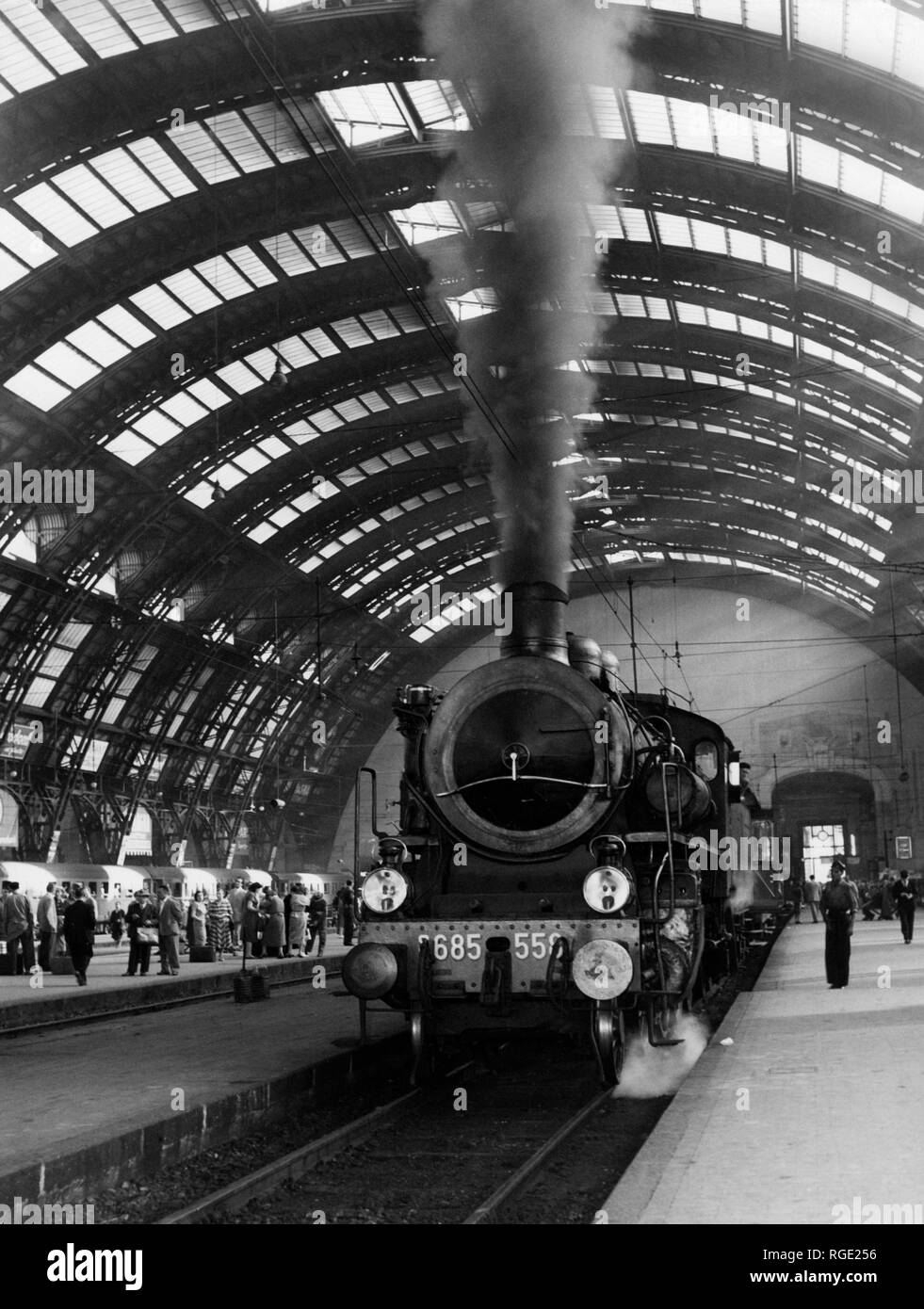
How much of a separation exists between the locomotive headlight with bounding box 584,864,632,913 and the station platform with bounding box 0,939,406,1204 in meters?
2.42

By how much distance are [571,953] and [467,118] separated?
15897mm

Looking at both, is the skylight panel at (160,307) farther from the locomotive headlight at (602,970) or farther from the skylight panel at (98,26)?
the locomotive headlight at (602,970)

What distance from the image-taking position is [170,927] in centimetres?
1900

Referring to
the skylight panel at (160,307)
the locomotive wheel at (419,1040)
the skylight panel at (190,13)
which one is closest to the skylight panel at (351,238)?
the skylight panel at (160,307)

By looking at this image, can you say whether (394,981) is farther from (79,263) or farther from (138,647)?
(138,647)

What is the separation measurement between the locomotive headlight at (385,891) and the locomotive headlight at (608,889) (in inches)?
51.2

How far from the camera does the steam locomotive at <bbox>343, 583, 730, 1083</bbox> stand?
25.9ft

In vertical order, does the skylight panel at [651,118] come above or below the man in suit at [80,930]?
above

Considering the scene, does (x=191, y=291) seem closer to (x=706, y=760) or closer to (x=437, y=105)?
(x=437, y=105)

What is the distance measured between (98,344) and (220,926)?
39.4ft

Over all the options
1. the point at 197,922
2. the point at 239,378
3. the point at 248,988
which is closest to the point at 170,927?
the point at 248,988

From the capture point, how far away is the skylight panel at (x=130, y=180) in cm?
2108

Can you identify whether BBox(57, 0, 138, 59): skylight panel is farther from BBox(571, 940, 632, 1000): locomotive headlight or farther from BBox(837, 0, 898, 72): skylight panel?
BBox(571, 940, 632, 1000): locomotive headlight
